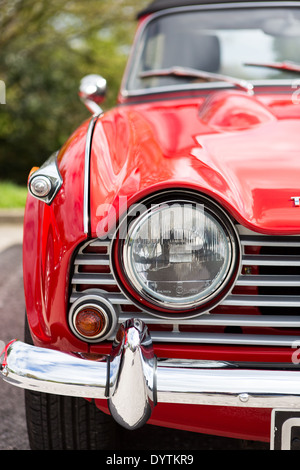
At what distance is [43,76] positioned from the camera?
1422cm

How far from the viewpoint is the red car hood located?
1499 mm

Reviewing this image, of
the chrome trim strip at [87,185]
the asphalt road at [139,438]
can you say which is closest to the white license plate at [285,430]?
the asphalt road at [139,438]

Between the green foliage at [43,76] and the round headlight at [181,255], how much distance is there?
11.9 meters

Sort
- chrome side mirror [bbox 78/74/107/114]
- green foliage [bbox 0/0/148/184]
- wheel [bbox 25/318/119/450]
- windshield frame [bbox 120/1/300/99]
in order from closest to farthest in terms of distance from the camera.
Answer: wheel [bbox 25/318/119/450] → windshield frame [bbox 120/1/300/99] → chrome side mirror [bbox 78/74/107/114] → green foliage [bbox 0/0/148/184]

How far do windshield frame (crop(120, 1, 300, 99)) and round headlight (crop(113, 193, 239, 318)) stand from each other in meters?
1.33

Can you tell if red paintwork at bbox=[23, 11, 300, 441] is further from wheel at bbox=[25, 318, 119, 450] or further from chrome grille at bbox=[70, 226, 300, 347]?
wheel at bbox=[25, 318, 119, 450]

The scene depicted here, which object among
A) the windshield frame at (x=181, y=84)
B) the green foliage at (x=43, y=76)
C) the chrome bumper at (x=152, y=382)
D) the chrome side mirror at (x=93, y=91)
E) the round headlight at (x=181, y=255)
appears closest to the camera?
the chrome bumper at (x=152, y=382)

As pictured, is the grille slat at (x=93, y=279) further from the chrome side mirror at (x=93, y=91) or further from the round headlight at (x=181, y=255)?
the chrome side mirror at (x=93, y=91)

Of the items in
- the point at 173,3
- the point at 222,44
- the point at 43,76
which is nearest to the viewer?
the point at 222,44

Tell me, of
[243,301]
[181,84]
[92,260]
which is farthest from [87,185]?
[181,84]

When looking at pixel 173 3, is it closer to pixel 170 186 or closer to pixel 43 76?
pixel 170 186

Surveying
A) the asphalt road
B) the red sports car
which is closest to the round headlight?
the red sports car

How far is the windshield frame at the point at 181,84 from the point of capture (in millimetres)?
2695

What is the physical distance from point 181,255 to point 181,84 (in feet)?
4.83
